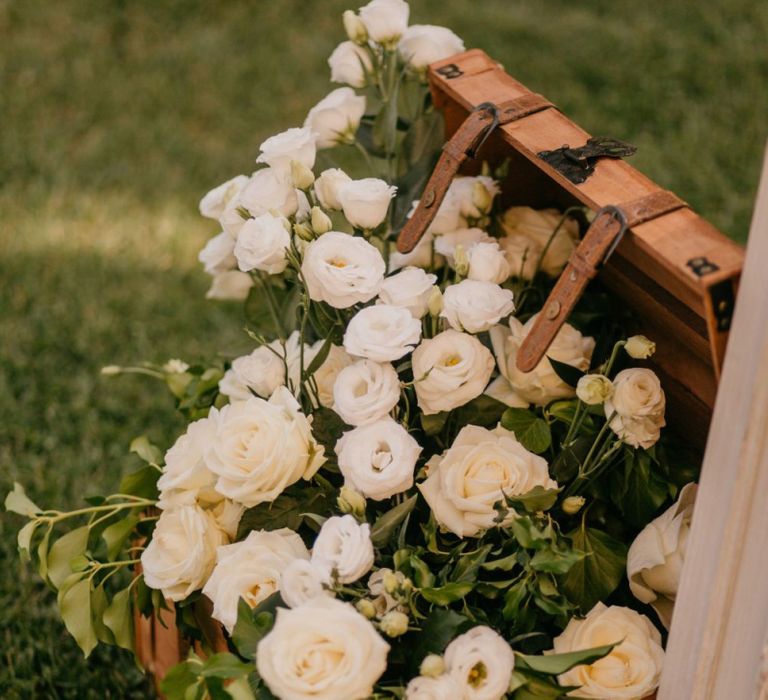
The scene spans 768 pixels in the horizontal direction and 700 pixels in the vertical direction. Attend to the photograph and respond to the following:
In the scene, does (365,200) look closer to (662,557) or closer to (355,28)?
(355,28)

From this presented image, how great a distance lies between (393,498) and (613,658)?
307 millimetres

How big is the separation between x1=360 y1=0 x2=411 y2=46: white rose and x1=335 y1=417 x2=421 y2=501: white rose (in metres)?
0.59

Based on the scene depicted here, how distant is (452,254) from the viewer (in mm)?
1359

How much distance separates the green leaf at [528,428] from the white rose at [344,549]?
0.28 metres

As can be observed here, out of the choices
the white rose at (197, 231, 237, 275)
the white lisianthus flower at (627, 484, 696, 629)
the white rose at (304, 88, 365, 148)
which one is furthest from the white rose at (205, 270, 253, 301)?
the white lisianthus flower at (627, 484, 696, 629)

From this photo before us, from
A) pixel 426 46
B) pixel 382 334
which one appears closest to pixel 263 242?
pixel 382 334

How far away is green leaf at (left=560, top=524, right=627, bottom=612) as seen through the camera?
1146mm

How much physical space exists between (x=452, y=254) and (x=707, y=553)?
0.55 meters

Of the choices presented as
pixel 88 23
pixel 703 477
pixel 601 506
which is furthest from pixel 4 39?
pixel 703 477

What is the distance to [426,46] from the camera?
1.46m

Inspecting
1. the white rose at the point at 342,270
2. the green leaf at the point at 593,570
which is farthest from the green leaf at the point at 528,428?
the white rose at the point at 342,270

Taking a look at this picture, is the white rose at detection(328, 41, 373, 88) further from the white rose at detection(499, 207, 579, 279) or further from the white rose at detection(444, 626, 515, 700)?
the white rose at detection(444, 626, 515, 700)

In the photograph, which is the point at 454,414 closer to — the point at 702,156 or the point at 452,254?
the point at 452,254

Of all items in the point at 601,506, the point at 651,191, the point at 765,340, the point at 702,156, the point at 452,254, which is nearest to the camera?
the point at 765,340
